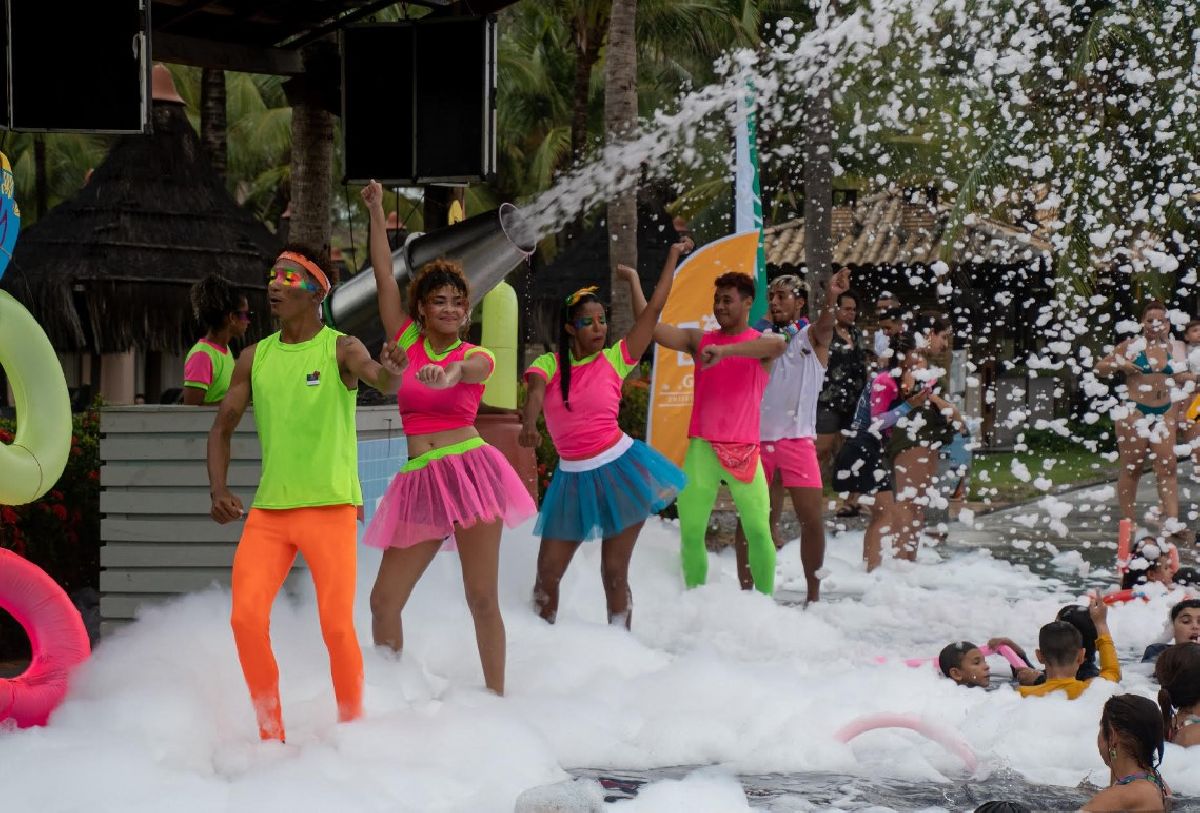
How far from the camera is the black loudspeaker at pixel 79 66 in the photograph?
8.22 meters

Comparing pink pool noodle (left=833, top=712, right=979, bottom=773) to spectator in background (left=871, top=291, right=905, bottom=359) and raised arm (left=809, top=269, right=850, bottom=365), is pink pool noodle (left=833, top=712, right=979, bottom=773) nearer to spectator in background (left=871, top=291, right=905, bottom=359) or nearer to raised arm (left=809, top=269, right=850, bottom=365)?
raised arm (left=809, top=269, right=850, bottom=365)

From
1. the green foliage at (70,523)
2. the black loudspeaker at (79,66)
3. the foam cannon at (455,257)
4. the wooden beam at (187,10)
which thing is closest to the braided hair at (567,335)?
the foam cannon at (455,257)

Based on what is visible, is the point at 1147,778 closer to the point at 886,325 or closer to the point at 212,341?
the point at 212,341

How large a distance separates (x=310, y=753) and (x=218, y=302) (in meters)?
3.12

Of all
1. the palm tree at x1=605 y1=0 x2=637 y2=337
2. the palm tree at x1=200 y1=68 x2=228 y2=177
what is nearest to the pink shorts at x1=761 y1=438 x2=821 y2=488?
the palm tree at x1=605 y1=0 x2=637 y2=337

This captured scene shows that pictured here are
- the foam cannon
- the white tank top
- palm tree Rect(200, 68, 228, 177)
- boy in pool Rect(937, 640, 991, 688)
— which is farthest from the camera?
palm tree Rect(200, 68, 228, 177)

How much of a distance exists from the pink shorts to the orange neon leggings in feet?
13.6

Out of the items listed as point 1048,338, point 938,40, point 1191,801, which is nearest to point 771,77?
point 938,40

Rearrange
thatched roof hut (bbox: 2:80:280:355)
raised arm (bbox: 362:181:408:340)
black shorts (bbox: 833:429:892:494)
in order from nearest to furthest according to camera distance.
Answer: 1. raised arm (bbox: 362:181:408:340)
2. black shorts (bbox: 833:429:892:494)
3. thatched roof hut (bbox: 2:80:280:355)

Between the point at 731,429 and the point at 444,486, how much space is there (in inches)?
109

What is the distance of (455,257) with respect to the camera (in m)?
7.85

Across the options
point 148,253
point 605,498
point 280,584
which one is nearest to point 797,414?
point 605,498

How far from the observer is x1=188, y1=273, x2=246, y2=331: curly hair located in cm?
771

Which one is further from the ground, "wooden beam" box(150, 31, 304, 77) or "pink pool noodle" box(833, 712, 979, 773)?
"wooden beam" box(150, 31, 304, 77)
